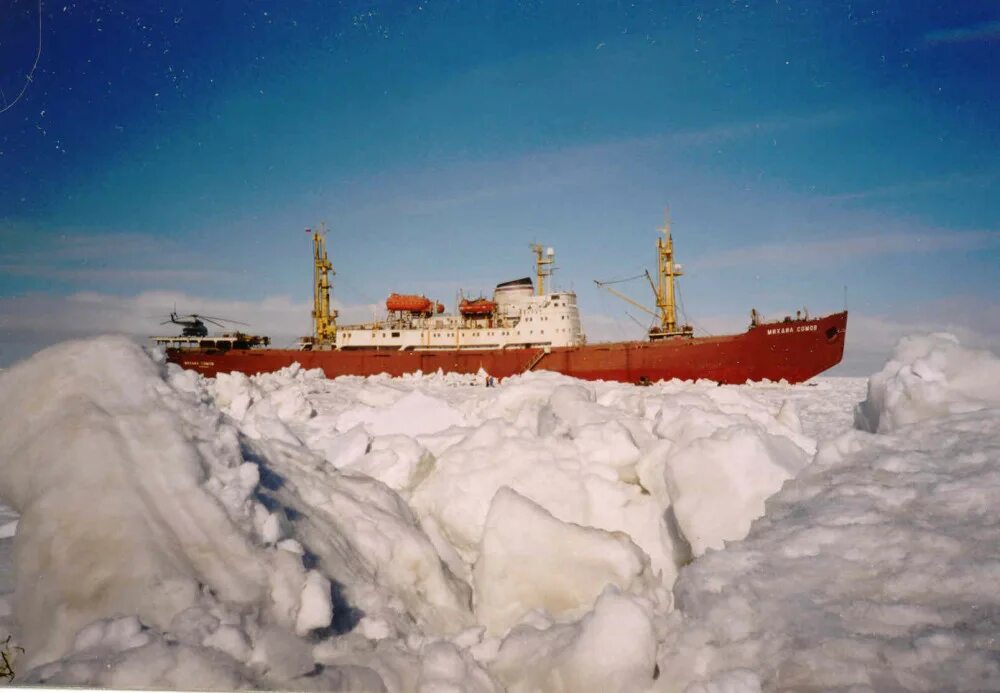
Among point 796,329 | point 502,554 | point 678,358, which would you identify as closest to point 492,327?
point 678,358

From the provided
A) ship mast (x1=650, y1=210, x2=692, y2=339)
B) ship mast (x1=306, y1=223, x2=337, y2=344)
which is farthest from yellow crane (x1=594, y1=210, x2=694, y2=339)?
ship mast (x1=306, y1=223, x2=337, y2=344)

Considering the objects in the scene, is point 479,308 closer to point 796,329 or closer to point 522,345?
point 522,345

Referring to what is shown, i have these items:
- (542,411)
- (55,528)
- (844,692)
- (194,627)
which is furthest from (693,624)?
(542,411)

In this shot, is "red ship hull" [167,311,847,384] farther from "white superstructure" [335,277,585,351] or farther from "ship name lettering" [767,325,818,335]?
"white superstructure" [335,277,585,351]

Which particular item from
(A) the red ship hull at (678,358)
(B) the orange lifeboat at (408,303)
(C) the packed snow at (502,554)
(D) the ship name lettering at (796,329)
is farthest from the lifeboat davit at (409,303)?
(C) the packed snow at (502,554)

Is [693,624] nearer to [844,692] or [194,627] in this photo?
[844,692]
